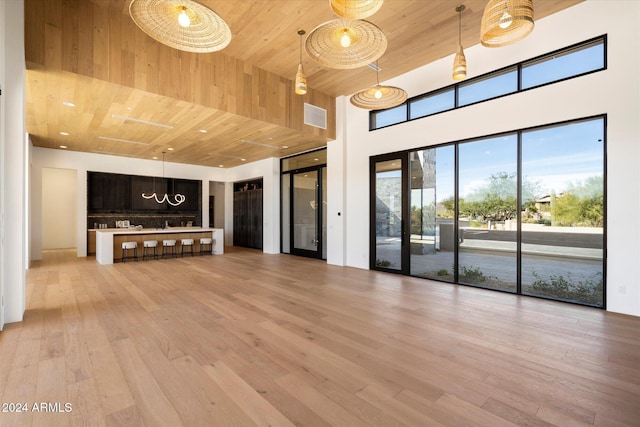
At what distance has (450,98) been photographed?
5.85 meters

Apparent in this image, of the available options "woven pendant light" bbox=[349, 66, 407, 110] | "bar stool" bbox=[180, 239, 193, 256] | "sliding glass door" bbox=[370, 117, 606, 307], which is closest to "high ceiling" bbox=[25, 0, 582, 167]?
"woven pendant light" bbox=[349, 66, 407, 110]

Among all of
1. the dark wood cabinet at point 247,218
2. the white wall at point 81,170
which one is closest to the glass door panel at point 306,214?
the dark wood cabinet at point 247,218

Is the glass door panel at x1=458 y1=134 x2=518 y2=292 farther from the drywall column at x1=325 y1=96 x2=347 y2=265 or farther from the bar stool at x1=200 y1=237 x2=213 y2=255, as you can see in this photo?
the bar stool at x1=200 y1=237 x2=213 y2=255

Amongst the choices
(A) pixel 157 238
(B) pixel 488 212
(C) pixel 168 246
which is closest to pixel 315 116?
(B) pixel 488 212

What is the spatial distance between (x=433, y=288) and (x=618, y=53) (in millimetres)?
4240

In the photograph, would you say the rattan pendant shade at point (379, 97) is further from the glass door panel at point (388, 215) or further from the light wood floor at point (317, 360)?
the light wood floor at point (317, 360)

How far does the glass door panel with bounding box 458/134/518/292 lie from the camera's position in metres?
5.09

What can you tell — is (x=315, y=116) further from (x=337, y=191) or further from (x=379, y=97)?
(x=379, y=97)

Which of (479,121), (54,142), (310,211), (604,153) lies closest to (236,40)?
(479,121)

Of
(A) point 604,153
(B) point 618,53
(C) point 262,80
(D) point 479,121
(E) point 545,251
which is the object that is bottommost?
(E) point 545,251

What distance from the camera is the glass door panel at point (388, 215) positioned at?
6.72 m

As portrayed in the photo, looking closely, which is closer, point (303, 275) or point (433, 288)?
point (433, 288)

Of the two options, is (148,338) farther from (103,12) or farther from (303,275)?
(103,12)

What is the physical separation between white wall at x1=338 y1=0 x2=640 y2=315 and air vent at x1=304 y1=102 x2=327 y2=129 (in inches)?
107
